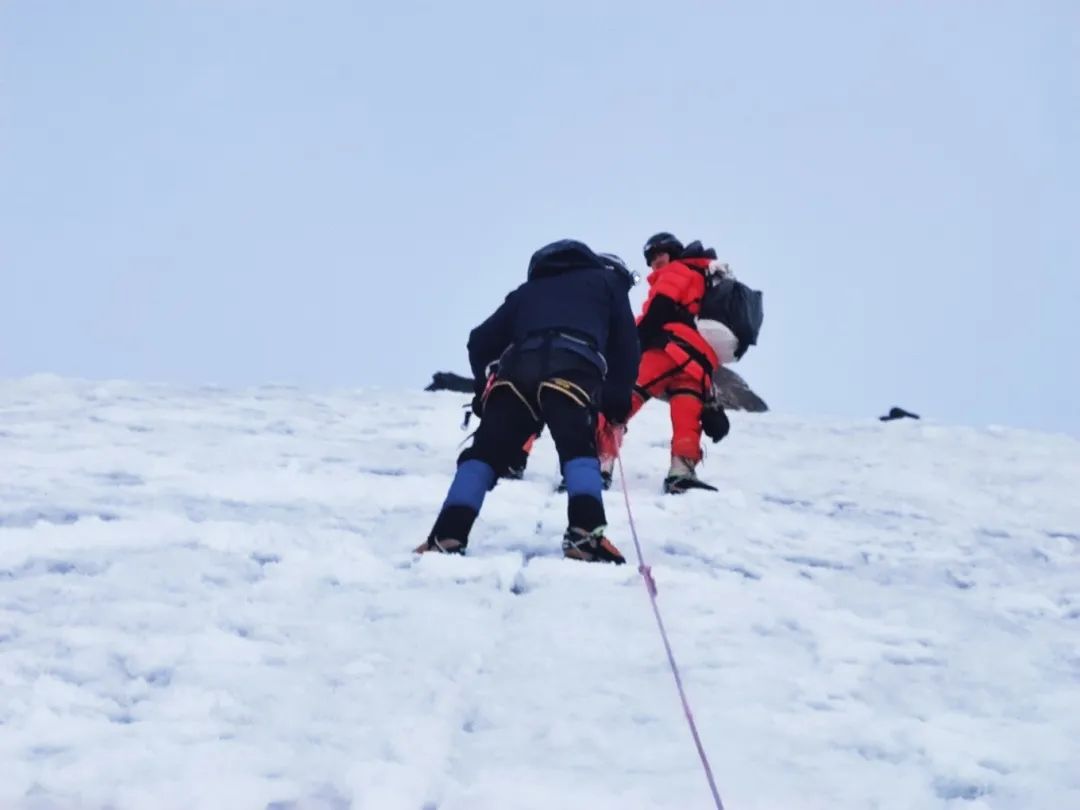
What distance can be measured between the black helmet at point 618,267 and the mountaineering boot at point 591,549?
5.12ft

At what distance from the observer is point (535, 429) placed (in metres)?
5.39

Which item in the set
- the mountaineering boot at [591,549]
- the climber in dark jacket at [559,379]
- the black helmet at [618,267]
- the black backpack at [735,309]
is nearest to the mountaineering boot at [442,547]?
the climber in dark jacket at [559,379]

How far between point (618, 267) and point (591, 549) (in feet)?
5.64

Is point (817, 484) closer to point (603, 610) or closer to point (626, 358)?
point (626, 358)

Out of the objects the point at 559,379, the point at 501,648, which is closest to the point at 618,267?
the point at 559,379

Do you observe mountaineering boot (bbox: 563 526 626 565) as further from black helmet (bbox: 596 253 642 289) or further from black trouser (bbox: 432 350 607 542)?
black helmet (bbox: 596 253 642 289)

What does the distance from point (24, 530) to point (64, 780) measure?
8.94 feet

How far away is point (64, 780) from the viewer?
8.68 ft

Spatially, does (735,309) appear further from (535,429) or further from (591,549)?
(591,549)

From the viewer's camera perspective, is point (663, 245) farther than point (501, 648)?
Yes

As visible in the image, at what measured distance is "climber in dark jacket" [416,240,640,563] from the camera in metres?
4.94

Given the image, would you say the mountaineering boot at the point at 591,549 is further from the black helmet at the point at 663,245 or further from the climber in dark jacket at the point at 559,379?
the black helmet at the point at 663,245

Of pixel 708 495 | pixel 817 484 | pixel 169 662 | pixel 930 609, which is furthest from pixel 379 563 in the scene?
pixel 817 484

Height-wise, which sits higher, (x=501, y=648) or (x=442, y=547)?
(x=442, y=547)
